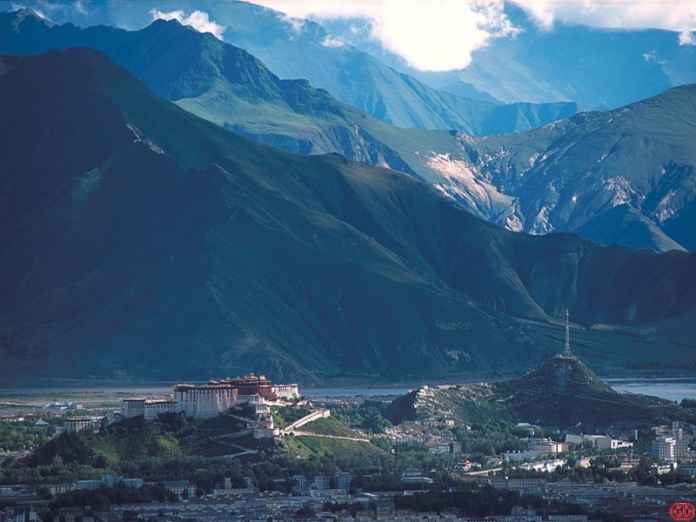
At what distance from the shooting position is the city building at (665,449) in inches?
6166

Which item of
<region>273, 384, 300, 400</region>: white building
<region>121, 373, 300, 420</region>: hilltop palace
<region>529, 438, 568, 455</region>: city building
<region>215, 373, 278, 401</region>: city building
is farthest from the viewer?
<region>273, 384, 300, 400</region>: white building

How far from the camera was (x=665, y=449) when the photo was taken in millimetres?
159000

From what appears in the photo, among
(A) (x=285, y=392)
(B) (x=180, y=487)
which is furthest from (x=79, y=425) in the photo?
(B) (x=180, y=487)

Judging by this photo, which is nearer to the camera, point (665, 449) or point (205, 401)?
point (205, 401)

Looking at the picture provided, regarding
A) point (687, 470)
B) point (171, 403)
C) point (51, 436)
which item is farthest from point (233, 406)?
point (687, 470)

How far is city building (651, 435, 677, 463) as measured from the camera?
514 ft

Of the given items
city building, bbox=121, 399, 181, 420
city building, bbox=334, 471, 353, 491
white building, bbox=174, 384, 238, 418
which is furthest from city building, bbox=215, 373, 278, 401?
city building, bbox=334, 471, 353, 491

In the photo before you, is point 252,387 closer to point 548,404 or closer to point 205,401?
point 205,401

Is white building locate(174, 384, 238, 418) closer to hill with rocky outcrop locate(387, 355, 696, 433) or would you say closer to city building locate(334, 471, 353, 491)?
city building locate(334, 471, 353, 491)

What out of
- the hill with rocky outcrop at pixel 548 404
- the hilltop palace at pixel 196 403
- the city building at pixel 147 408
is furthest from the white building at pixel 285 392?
the city building at pixel 147 408

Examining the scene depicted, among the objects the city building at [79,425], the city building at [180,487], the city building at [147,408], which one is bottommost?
the city building at [180,487]

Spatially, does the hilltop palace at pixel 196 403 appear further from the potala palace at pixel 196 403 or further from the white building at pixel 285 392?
the white building at pixel 285 392

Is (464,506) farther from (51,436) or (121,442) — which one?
(51,436)

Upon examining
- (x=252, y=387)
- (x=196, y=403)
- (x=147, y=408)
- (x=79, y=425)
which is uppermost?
(x=252, y=387)
